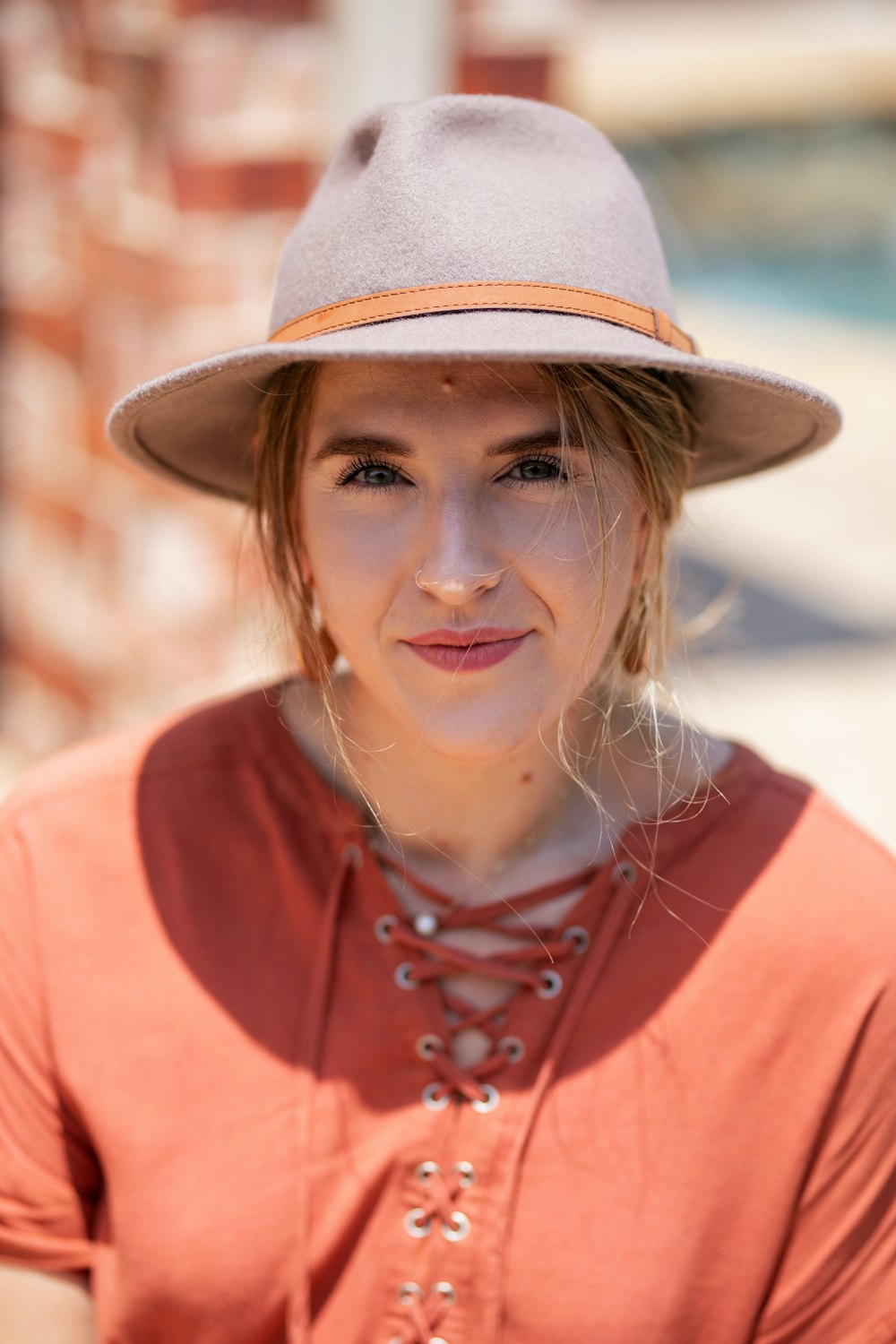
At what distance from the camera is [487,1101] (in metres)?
1.52

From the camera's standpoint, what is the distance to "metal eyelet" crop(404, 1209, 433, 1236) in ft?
4.91

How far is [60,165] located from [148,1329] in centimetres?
249

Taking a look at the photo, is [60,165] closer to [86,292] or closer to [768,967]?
[86,292]

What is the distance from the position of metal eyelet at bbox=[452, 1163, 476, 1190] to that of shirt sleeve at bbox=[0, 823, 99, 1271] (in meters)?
0.43

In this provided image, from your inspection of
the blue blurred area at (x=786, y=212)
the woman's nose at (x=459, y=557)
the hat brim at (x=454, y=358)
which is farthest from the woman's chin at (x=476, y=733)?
the blue blurred area at (x=786, y=212)

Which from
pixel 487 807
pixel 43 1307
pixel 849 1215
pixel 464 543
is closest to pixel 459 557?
pixel 464 543

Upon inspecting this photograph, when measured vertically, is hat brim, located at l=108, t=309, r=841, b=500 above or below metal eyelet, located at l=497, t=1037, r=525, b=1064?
above

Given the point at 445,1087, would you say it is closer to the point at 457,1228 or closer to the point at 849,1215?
the point at 457,1228

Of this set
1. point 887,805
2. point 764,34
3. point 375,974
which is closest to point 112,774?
point 375,974

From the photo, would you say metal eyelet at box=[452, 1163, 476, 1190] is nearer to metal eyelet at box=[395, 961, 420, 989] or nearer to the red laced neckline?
the red laced neckline

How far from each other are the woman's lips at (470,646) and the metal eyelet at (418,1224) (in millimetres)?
566

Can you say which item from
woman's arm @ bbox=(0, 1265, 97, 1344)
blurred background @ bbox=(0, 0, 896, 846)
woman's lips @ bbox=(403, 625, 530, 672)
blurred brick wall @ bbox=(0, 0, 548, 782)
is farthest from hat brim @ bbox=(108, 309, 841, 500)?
woman's arm @ bbox=(0, 1265, 97, 1344)

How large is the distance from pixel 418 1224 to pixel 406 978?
0.25m

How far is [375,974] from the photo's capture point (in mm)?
1585
